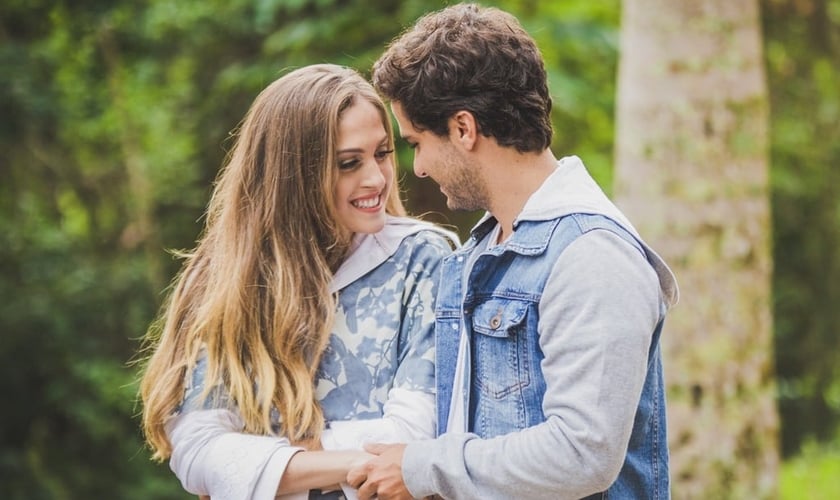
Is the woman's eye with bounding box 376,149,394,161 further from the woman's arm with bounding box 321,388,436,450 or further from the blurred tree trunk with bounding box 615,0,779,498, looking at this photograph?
the blurred tree trunk with bounding box 615,0,779,498

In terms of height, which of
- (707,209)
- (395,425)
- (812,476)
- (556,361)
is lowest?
(812,476)

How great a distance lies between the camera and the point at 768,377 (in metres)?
4.92

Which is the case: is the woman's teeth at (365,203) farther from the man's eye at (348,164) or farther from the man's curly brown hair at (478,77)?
the man's curly brown hair at (478,77)

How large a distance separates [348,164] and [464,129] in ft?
1.47

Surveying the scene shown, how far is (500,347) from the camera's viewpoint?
91.1 inches

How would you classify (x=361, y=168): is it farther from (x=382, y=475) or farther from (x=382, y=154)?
(x=382, y=475)

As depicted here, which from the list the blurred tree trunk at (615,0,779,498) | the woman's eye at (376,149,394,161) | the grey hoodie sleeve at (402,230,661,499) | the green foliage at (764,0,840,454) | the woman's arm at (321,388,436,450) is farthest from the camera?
the green foliage at (764,0,840,454)

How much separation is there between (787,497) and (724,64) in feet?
11.5

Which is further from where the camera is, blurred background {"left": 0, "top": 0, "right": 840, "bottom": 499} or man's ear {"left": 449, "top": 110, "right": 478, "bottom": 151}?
blurred background {"left": 0, "top": 0, "right": 840, "bottom": 499}

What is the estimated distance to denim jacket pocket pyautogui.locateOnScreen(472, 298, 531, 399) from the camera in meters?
2.26

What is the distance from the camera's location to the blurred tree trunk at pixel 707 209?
4746mm

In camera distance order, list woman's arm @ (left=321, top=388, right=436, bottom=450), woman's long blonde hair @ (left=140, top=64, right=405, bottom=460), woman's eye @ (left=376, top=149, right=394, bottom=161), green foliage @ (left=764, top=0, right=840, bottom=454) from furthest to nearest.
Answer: green foliage @ (left=764, top=0, right=840, bottom=454)
woman's eye @ (left=376, top=149, right=394, bottom=161)
woman's long blonde hair @ (left=140, top=64, right=405, bottom=460)
woman's arm @ (left=321, top=388, right=436, bottom=450)

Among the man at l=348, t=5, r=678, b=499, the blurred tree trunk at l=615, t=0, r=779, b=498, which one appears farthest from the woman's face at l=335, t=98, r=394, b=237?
the blurred tree trunk at l=615, t=0, r=779, b=498

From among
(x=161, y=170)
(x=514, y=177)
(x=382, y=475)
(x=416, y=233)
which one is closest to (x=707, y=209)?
(x=416, y=233)
